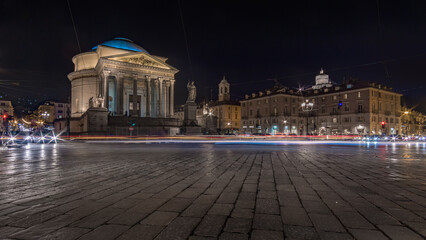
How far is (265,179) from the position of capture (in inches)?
234

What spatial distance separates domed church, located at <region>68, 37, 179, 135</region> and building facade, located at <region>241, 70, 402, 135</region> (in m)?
31.6

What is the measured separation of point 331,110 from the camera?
6956 cm

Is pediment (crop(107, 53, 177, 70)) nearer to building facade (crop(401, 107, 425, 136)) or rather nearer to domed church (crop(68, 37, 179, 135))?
domed church (crop(68, 37, 179, 135))

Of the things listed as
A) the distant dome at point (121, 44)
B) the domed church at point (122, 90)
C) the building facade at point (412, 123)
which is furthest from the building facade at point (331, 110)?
the distant dome at point (121, 44)

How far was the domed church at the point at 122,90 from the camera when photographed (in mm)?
36631

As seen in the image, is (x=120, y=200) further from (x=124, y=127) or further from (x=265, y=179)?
(x=124, y=127)

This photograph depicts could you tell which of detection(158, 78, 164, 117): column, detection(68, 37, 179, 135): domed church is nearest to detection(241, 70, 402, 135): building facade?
detection(158, 78, 164, 117): column

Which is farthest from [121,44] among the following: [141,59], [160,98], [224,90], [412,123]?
[412,123]

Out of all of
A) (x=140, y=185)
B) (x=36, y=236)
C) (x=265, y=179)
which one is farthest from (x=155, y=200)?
(x=265, y=179)

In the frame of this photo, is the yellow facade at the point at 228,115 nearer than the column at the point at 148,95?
No

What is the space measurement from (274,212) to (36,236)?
282cm

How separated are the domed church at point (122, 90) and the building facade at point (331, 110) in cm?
3156

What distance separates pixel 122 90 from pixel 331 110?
5458 centimetres

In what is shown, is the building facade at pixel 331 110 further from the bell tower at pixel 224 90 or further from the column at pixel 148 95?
the column at pixel 148 95
